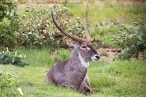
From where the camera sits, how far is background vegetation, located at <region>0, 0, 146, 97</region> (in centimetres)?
937

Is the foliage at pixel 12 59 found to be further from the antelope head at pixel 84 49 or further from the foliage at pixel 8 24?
the antelope head at pixel 84 49

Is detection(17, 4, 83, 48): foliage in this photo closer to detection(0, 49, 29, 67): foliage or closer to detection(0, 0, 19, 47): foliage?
detection(0, 0, 19, 47): foliage

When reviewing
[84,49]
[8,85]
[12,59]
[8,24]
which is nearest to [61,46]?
[8,24]

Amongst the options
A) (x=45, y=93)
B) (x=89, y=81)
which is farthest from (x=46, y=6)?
(x=45, y=93)

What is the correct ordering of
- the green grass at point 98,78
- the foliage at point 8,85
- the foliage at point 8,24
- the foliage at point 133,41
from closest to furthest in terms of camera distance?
the foliage at point 8,85
the green grass at point 98,78
the foliage at point 133,41
the foliage at point 8,24

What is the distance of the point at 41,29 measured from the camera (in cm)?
1315

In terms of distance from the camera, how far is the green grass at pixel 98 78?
28.7 ft

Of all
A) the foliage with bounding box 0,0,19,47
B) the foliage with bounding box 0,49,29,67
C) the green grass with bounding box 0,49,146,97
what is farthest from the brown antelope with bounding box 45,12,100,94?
the foliage with bounding box 0,0,19,47

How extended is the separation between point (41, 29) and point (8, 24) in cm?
99

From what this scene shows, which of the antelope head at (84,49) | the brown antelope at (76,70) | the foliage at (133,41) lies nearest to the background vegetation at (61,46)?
the foliage at (133,41)

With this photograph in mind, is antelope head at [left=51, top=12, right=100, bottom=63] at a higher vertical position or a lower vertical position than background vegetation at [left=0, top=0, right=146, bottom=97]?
higher

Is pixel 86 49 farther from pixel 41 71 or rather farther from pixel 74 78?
pixel 41 71

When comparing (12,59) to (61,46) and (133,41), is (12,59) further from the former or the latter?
(133,41)

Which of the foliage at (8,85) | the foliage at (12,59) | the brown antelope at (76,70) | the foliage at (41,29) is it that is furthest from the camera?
the foliage at (41,29)
